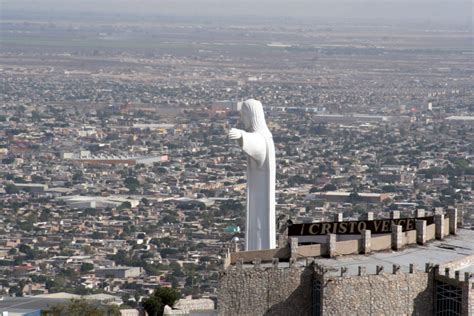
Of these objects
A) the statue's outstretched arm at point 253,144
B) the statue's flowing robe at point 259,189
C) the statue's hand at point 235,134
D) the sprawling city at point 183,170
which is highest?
the statue's hand at point 235,134

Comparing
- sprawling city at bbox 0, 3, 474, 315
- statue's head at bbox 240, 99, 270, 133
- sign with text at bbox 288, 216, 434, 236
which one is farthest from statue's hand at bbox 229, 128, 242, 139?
sign with text at bbox 288, 216, 434, 236

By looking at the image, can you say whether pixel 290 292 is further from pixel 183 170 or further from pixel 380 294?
pixel 183 170

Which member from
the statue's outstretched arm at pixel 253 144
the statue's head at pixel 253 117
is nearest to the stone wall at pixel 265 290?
the statue's outstretched arm at pixel 253 144

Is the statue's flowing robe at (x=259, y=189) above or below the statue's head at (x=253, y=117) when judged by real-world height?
below

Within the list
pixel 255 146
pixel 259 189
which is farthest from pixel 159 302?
pixel 255 146

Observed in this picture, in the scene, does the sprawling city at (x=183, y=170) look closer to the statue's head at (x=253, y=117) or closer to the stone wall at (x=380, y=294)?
the stone wall at (x=380, y=294)

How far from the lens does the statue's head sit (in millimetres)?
24297

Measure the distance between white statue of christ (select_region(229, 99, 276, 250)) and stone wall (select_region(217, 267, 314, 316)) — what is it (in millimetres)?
4894

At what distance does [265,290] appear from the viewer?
1842 cm

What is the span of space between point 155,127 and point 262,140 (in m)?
118

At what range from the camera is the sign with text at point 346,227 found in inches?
813

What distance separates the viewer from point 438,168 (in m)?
111

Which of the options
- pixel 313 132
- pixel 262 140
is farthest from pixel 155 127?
pixel 262 140

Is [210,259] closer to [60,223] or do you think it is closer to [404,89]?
[60,223]
